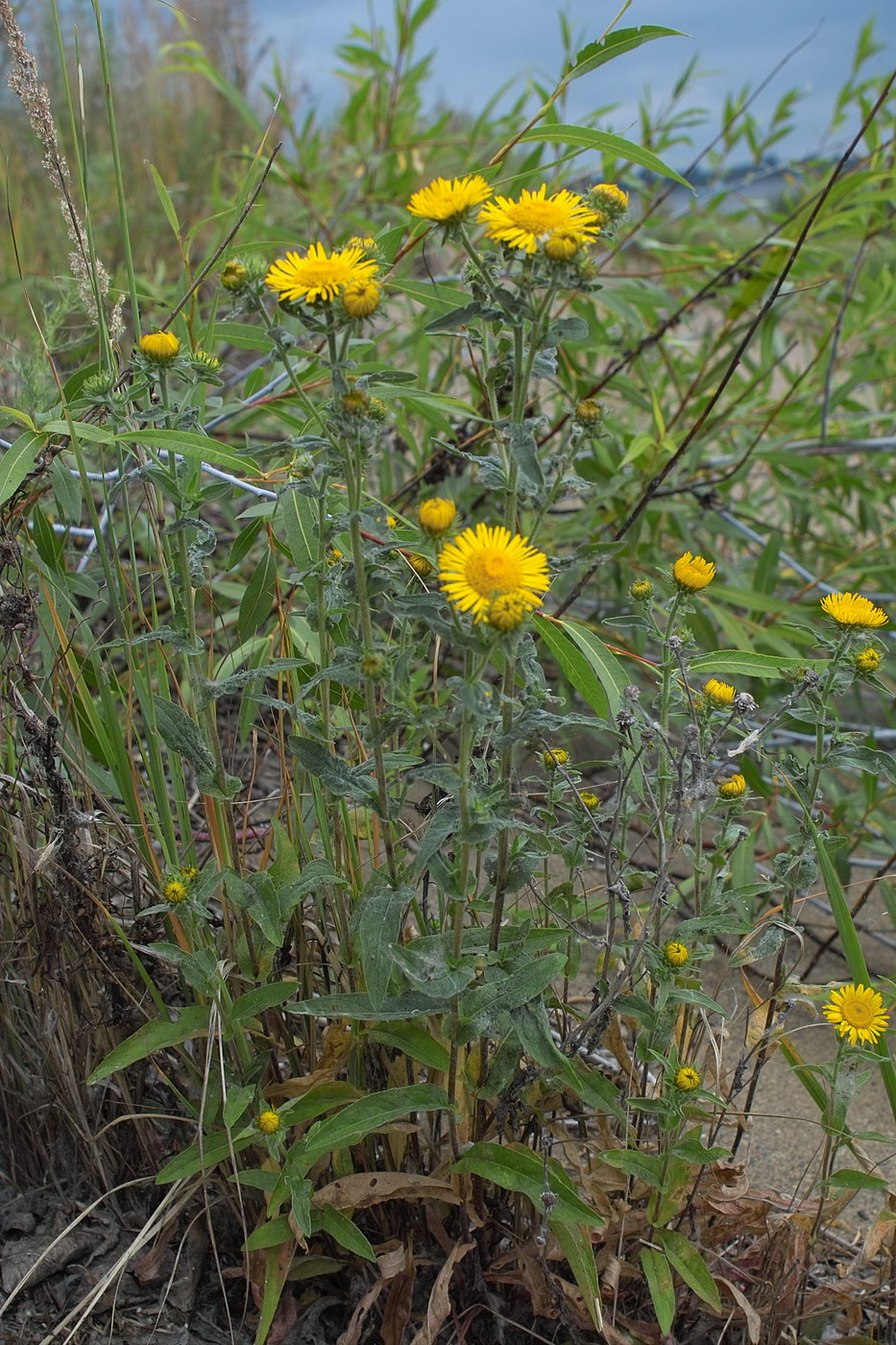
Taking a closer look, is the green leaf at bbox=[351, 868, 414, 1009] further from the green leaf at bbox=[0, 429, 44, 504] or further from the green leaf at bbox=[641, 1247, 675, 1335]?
the green leaf at bbox=[0, 429, 44, 504]

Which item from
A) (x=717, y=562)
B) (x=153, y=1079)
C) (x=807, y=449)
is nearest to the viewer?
(x=153, y=1079)

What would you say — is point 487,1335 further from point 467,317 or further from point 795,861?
point 467,317

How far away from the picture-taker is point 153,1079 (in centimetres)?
127

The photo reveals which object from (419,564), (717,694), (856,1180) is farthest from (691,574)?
(856,1180)

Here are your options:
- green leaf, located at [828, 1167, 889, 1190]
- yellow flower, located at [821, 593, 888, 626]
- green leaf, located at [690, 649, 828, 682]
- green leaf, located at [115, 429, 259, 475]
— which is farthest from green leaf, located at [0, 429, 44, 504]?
green leaf, located at [828, 1167, 889, 1190]

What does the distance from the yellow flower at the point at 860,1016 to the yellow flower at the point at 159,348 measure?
35.2 inches

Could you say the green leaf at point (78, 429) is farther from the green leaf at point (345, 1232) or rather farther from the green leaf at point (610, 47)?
the green leaf at point (345, 1232)

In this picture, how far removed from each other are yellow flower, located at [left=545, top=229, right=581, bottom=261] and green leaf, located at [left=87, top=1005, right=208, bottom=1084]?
773mm

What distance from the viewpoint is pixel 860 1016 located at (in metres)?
1.01

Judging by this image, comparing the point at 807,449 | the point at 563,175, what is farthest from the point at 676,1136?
the point at 563,175

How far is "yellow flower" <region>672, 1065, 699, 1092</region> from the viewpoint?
987 mm

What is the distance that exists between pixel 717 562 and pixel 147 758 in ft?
5.13

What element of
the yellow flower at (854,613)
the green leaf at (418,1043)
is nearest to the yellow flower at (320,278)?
the yellow flower at (854,613)

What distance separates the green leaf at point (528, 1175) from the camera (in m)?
0.94
